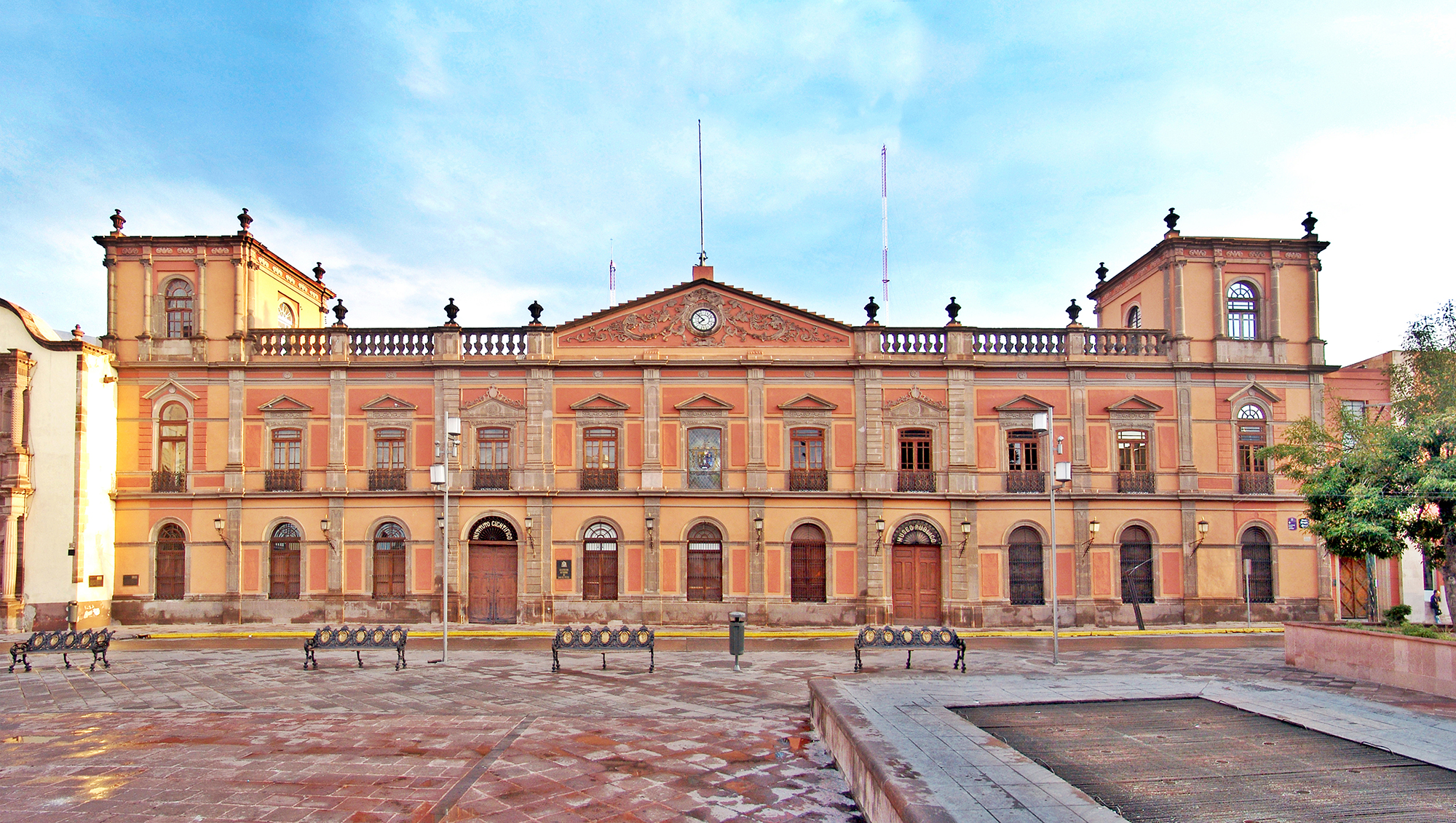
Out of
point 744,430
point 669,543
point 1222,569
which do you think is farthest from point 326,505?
point 1222,569

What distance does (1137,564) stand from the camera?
82.6 feet

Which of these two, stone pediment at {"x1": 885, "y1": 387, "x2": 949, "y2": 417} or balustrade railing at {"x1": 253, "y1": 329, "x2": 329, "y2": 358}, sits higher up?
balustrade railing at {"x1": 253, "y1": 329, "x2": 329, "y2": 358}

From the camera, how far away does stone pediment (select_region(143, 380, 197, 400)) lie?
25.4m

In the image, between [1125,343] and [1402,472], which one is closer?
[1402,472]

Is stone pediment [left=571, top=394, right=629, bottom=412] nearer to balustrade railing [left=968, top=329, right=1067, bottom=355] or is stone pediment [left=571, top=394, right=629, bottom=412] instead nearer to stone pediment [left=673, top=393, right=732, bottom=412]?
stone pediment [left=673, top=393, right=732, bottom=412]

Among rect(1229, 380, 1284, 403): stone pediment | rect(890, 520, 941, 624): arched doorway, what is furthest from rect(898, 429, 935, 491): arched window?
rect(1229, 380, 1284, 403): stone pediment

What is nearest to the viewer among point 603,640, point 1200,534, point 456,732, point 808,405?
point 456,732

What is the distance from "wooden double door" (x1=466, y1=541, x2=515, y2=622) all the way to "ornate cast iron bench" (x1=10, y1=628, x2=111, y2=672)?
30.7 ft

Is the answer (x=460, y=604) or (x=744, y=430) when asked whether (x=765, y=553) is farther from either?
(x=460, y=604)

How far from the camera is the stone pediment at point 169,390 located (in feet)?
83.3

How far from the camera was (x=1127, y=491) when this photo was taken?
82.7 feet

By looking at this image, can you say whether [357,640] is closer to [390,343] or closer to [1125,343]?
[390,343]

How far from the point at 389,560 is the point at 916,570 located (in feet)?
55.4

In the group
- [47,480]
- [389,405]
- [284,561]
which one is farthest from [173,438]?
[389,405]
